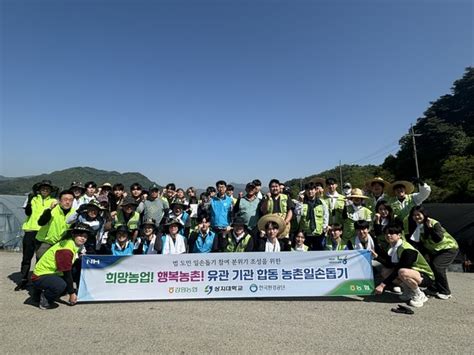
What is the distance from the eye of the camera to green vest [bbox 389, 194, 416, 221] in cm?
608

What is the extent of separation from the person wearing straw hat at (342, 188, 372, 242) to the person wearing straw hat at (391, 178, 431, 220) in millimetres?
555

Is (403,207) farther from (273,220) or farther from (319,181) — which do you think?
(273,220)

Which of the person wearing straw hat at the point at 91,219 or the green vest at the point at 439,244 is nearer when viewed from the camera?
the green vest at the point at 439,244

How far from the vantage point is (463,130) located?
Answer: 3562 cm

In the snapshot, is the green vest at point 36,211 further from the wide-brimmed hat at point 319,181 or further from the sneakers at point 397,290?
the sneakers at point 397,290

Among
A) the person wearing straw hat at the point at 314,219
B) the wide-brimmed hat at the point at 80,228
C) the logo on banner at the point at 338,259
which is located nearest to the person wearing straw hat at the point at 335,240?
the person wearing straw hat at the point at 314,219

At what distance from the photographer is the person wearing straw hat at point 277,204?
254 inches

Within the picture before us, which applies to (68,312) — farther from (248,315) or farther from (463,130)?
(463,130)

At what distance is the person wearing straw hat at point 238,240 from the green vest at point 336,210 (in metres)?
1.85

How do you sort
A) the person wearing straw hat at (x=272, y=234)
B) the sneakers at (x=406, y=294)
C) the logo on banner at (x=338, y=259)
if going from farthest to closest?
1. the person wearing straw hat at (x=272, y=234)
2. the logo on banner at (x=338, y=259)
3. the sneakers at (x=406, y=294)

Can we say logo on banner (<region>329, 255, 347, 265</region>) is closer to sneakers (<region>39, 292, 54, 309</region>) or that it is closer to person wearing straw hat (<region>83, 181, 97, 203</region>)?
sneakers (<region>39, 292, 54, 309</region>)

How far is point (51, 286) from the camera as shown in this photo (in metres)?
4.81

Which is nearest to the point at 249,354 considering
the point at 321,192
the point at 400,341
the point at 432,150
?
the point at 400,341

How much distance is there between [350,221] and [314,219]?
2.42 ft
